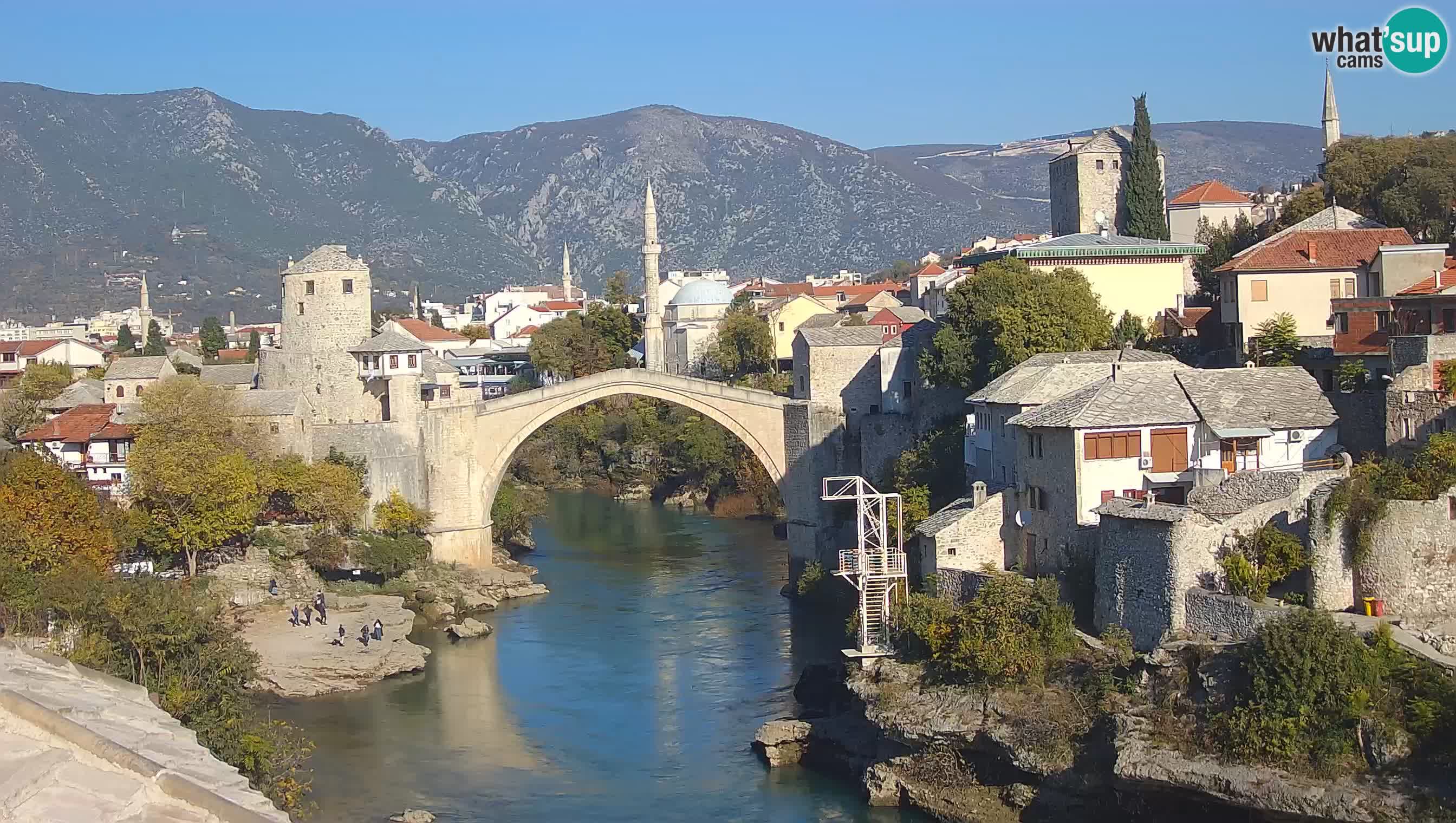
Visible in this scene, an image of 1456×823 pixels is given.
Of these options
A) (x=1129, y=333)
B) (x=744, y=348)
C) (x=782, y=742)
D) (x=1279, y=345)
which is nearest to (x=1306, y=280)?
(x=1279, y=345)

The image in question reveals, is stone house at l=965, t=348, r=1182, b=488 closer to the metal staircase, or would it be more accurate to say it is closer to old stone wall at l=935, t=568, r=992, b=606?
the metal staircase

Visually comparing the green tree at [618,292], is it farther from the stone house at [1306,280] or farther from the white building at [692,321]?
the stone house at [1306,280]

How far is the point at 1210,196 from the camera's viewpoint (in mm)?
50125

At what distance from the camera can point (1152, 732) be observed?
20141 mm

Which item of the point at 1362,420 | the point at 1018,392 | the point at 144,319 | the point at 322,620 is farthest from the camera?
the point at 144,319

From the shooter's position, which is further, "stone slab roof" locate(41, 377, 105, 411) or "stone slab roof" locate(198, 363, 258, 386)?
"stone slab roof" locate(198, 363, 258, 386)

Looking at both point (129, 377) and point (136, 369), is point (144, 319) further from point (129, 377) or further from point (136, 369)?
point (129, 377)

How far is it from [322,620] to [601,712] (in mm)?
8613

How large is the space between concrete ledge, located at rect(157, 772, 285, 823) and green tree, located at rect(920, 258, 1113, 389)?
1149 inches

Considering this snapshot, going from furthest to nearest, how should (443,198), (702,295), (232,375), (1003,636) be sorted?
(443,198) < (702,295) < (232,375) < (1003,636)

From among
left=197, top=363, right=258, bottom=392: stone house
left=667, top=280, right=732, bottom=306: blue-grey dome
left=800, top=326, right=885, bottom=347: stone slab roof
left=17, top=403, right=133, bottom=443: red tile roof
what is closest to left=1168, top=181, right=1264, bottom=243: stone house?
left=800, top=326, right=885, bottom=347: stone slab roof

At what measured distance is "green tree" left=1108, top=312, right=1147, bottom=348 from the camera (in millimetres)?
36000

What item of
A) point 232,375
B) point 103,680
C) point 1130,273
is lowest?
point 103,680

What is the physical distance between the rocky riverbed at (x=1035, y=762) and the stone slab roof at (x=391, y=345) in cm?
2000
